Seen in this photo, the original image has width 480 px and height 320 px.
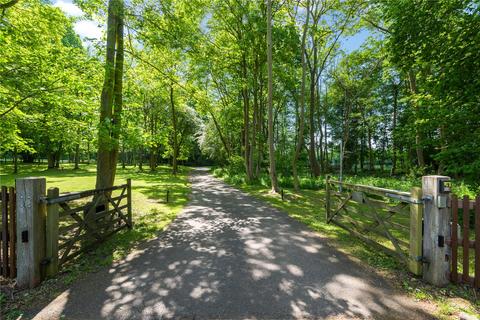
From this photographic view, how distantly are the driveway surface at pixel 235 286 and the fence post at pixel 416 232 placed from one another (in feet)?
1.90

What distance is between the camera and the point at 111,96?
6.93m

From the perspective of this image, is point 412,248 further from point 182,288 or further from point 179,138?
point 179,138

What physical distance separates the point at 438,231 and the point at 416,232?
0.28m

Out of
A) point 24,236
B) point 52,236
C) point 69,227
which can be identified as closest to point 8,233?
point 24,236

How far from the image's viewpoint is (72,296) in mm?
3246

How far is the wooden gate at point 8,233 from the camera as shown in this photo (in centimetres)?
363

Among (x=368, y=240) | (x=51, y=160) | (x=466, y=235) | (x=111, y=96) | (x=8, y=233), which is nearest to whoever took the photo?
(x=466, y=235)

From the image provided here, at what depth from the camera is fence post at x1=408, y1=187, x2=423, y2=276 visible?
3.64 metres

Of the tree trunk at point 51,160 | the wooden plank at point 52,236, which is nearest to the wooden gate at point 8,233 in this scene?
the wooden plank at point 52,236

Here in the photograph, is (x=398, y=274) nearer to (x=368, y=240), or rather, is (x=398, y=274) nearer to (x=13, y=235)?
(x=368, y=240)

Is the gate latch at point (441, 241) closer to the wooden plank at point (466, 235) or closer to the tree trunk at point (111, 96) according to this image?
the wooden plank at point (466, 235)

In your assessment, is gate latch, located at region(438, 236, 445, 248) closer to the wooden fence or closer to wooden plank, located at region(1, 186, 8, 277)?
the wooden fence

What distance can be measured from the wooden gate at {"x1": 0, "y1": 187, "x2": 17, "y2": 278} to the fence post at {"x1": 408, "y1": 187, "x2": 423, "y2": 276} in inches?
242

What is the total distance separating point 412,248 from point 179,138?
30930mm
